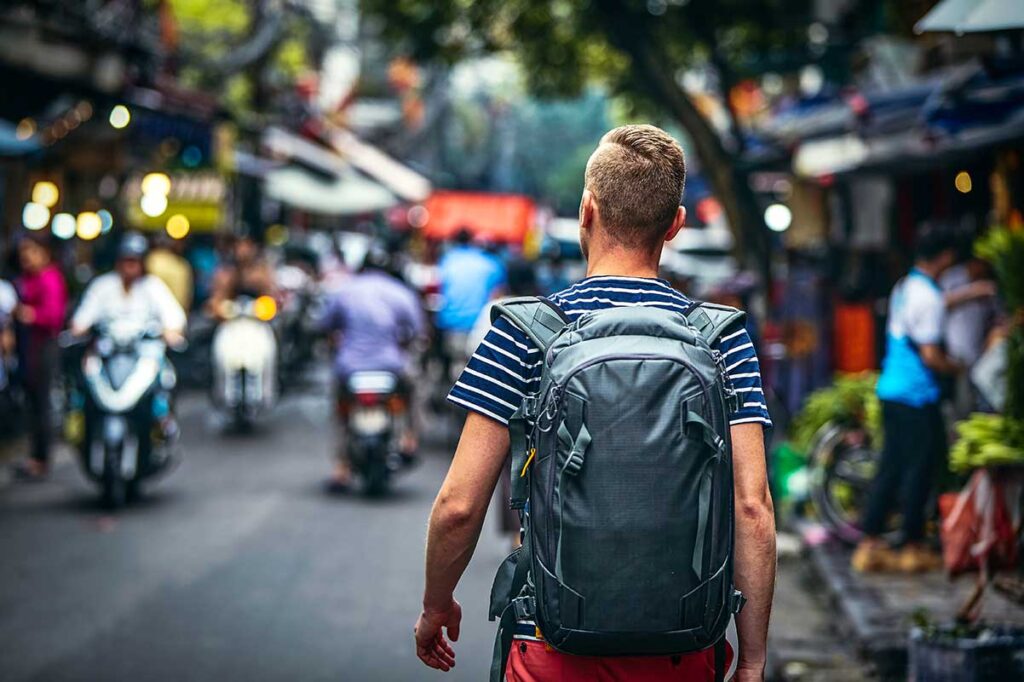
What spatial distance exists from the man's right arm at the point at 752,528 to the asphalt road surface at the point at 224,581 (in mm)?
3548

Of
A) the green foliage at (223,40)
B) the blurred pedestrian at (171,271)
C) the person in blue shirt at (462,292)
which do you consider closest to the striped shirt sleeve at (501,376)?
the person in blue shirt at (462,292)

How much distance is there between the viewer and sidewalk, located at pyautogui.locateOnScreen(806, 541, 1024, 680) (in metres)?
6.37

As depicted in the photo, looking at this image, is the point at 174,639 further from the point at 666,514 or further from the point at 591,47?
the point at 591,47

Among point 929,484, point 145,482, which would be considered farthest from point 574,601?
point 145,482

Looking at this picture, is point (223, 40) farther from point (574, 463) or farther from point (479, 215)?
point (574, 463)

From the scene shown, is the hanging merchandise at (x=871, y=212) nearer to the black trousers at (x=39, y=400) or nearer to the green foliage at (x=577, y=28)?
the green foliage at (x=577, y=28)

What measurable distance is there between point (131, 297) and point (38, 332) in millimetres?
1992

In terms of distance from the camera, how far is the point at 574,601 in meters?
2.66

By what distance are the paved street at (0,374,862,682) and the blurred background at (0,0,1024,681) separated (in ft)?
0.10

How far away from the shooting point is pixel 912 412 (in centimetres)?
780

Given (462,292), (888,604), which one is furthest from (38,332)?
(888,604)

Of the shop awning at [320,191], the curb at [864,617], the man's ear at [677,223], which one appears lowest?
the curb at [864,617]

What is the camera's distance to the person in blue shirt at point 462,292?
45.4 ft

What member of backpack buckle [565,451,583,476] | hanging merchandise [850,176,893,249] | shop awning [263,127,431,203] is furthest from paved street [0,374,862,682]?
shop awning [263,127,431,203]
